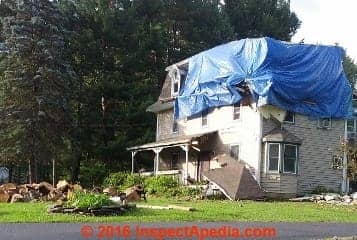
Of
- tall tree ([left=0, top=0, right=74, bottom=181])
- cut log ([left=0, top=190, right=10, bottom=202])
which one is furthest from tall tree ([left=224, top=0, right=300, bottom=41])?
cut log ([left=0, top=190, right=10, bottom=202])

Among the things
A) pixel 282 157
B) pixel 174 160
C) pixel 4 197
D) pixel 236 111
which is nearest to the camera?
pixel 4 197

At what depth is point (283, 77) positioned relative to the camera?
100 feet

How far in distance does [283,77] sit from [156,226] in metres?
18.1

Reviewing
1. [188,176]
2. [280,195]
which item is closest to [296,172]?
[280,195]

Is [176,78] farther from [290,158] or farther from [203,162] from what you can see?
[290,158]

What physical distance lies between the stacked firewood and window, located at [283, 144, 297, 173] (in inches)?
439

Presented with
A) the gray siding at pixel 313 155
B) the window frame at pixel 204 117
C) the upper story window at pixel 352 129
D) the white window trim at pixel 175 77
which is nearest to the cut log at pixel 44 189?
the gray siding at pixel 313 155

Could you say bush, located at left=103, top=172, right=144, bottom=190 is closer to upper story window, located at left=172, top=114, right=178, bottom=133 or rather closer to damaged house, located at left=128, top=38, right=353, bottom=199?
damaged house, located at left=128, top=38, right=353, bottom=199

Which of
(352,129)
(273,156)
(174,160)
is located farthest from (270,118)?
(174,160)

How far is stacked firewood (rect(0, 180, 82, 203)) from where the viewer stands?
79.8ft

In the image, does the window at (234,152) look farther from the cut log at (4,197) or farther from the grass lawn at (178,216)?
the cut log at (4,197)

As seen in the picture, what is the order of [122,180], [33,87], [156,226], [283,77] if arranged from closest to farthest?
[156,226]
[283,77]
[33,87]
[122,180]

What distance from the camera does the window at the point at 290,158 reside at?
30.5 m

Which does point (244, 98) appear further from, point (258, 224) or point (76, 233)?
point (76, 233)
